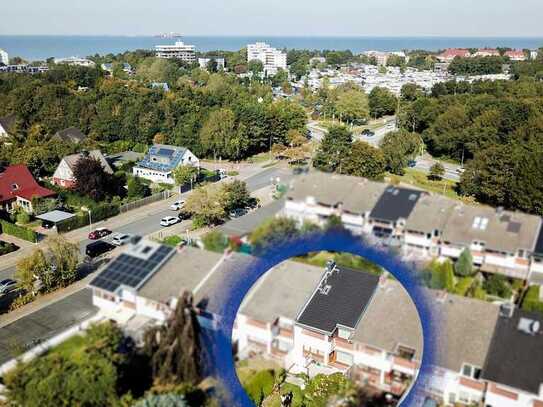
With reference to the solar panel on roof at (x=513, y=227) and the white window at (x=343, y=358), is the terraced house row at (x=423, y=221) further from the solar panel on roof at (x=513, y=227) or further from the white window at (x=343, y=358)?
the white window at (x=343, y=358)

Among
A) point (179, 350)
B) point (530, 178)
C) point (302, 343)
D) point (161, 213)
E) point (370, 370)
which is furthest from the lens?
point (161, 213)

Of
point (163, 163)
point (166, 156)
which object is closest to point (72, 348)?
point (163, 163)

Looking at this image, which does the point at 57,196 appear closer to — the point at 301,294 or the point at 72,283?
the point at 72,283

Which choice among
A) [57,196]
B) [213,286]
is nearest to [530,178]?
[213,286]

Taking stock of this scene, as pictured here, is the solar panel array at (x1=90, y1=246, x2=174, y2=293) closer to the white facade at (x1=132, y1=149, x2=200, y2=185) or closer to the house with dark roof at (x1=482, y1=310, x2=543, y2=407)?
→ the house with dark roof at (x1=482, y1=310, x2=543, y2=407)

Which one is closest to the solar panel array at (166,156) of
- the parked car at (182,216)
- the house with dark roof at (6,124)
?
the parked car at (182,216)

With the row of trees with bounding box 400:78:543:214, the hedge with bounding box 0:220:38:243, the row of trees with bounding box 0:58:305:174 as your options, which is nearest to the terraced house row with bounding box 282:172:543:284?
the row of trees with bounding box 400:78:543:214

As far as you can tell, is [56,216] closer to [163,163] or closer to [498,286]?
[163,163]
